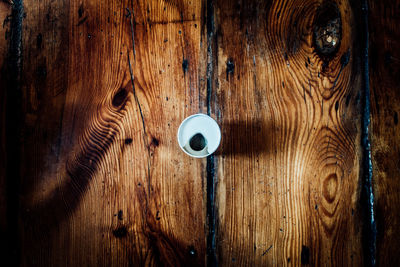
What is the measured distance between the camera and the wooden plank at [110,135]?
79 centimetres

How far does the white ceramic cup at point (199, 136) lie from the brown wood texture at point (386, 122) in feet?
1.92

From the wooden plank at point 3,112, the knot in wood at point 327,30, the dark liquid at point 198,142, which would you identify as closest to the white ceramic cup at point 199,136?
the dark liquid at point 198,142

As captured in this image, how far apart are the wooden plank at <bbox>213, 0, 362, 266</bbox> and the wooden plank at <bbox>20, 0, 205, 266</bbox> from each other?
12cm

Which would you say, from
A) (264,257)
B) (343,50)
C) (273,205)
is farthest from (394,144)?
(264,257)

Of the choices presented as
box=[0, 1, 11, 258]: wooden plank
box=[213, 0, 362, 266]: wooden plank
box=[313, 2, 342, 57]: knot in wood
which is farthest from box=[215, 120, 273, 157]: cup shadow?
box=[0, 1, 11, 258]: wooden plank

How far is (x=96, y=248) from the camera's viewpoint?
0.79 meters

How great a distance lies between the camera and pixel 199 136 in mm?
759

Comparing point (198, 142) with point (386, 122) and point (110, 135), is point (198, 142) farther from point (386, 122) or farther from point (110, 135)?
point (386, 122)

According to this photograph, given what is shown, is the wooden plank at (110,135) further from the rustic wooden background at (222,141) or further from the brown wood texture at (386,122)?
the brown wood texture at (386,122)

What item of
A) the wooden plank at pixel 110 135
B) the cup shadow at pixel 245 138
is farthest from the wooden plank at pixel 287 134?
the wooden plank at pixel 110 135

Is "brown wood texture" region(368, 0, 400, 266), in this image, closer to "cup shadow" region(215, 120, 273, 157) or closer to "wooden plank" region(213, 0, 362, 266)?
"wooden plank" region(213, 0, 362, 266)

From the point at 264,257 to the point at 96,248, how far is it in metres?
0.60

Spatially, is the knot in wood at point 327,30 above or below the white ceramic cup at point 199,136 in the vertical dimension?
above

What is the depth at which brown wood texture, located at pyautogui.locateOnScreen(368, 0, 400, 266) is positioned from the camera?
2.59ft
